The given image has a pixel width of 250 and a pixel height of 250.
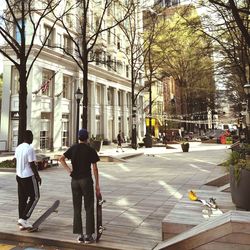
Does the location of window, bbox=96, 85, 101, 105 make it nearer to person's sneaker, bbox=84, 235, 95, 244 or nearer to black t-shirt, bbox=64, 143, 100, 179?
Answer: black t-shirt, bbox=64, 143, 100, 179

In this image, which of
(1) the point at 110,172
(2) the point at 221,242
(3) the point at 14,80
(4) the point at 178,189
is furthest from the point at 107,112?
(2) the point at 221,242

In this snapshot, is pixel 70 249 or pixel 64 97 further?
pixel 64 97

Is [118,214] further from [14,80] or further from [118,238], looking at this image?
[14,80]

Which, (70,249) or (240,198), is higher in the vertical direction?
(240,198)

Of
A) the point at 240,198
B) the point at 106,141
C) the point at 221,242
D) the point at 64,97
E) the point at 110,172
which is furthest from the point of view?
the point at 106,141

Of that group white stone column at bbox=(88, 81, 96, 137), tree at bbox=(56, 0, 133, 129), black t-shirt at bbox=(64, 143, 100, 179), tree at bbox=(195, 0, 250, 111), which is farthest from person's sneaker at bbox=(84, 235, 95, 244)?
white stone column at bbox=(88, 81, 96, 137)

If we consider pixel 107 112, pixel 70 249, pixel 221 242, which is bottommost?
pixel 70 249

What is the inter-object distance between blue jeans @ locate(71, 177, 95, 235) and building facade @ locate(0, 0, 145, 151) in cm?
1806

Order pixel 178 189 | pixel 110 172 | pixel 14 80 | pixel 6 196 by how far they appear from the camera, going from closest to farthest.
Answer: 1. pixel 6 196
2. pixel 178 189
3. pixel 110 172
4. pixel 14 80

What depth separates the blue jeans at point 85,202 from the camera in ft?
18.2

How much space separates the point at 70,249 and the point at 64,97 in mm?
30575

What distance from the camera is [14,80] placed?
30953 mm

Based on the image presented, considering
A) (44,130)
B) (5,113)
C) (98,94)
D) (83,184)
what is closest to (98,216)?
(83,184)

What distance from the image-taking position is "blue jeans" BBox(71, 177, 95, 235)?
219 inches
